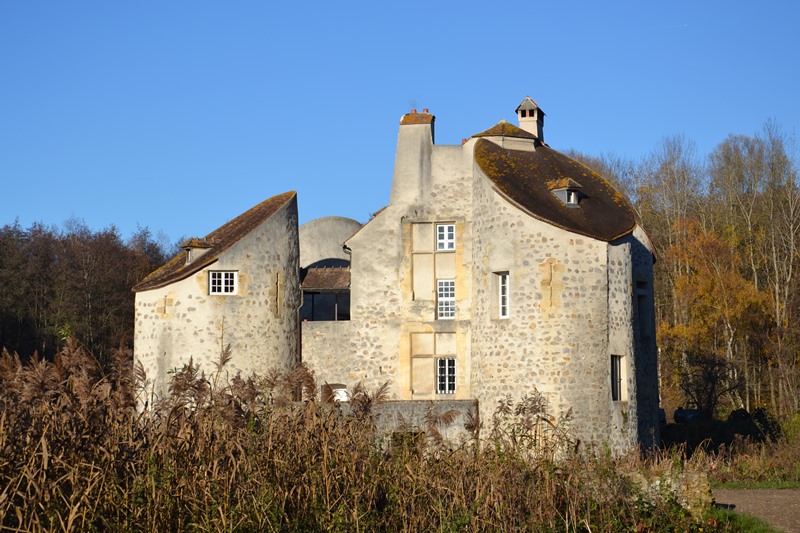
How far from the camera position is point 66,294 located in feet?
133

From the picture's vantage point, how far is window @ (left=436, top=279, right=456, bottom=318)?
27.1 meters

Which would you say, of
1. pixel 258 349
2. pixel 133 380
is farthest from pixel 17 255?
pixel 133 380

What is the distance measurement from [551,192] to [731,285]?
15.9 metres

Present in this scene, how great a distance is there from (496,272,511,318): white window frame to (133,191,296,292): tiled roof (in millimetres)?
5894

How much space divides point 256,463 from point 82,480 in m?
1.82

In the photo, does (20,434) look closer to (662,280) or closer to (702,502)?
(702,502)

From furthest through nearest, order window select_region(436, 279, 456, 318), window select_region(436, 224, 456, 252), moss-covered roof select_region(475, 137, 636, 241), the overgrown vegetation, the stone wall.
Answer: window select_region(436, 224, 456, 252)
window select_region(436, 279, 456, 318)
moss-covered roof select_region(475, 137, 636, 241)
the stone wall
the overgrown vegetation

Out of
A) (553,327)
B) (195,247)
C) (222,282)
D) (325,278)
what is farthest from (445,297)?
(195,247)

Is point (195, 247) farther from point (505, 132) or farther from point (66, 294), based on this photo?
point (66, 294)

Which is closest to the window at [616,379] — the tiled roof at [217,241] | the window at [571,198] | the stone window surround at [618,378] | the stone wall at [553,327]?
the stone window surround at [618,378]

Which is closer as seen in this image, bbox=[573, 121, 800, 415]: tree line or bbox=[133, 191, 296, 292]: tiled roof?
bbox=[133, 191, 296, 292]: tiled roof

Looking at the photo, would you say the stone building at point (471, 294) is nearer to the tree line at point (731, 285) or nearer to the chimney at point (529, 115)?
the chimney at point (529, 115)

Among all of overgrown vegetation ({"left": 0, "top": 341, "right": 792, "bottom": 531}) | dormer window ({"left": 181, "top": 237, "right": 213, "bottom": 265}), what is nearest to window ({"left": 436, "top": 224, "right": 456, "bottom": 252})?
dormer window ({"left": 181, "top": 237, "right": 213, "bottom": 265})

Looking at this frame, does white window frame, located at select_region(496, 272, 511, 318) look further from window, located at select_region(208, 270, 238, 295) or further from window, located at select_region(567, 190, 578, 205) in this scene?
window, located at select_region(208, 270, 238, 295)
